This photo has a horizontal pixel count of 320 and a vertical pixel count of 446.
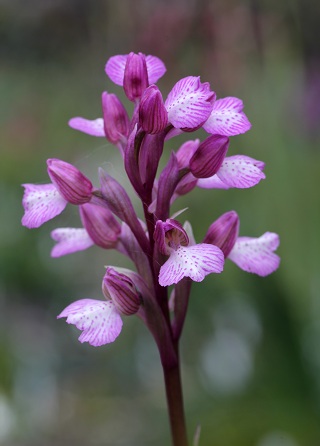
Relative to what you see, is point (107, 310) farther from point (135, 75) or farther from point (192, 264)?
point (135, 75)

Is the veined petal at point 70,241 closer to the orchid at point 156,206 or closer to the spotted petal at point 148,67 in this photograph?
the orchid at point 156,206

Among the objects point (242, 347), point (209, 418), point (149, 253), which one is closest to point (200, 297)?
point (242, 347)

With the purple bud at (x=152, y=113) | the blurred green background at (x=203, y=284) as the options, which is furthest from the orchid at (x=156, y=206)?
the blurred green background at (x=203, y=284)

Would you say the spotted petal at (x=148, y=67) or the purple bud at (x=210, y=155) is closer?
the purple bud at (x=210, y=155)

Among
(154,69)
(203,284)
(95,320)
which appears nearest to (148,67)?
(154,69)

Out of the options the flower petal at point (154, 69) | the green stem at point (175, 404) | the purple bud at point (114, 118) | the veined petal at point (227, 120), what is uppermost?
the flower petal at point (154, 69)

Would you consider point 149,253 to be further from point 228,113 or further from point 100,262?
point 100,262

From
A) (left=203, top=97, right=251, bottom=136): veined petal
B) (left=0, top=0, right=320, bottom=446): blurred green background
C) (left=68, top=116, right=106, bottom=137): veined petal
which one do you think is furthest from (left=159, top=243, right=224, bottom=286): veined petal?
(left=0, top=0, right=320, bottom=446): blurred green background
